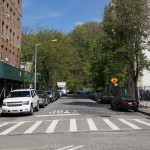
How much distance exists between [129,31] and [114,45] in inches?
146

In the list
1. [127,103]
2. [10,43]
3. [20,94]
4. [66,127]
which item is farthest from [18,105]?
[10,43]

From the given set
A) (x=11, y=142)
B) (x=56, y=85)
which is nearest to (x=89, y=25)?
(x=56, y=85)

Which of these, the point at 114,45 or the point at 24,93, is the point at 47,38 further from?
the point at 24,93

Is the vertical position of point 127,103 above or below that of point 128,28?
below

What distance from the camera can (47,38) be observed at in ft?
256

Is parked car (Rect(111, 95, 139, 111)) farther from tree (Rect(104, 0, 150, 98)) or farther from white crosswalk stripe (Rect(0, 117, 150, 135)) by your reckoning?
white crosswalk stripe (Rect(0, 117, 150, 135))

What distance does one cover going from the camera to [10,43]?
47.2 metres

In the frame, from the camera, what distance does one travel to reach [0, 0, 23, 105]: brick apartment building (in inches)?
1527

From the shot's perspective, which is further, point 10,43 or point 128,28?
point 10,43

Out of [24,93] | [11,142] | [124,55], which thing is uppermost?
[124,55]

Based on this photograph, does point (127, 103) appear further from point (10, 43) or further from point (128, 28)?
point (10, 43)

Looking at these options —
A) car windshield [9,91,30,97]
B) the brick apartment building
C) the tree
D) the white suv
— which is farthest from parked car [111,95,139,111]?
the brick apartment building

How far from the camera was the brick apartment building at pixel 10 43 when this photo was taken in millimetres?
38781

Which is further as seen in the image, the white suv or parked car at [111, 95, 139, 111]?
parked car at [111, 95, 139, 111]
